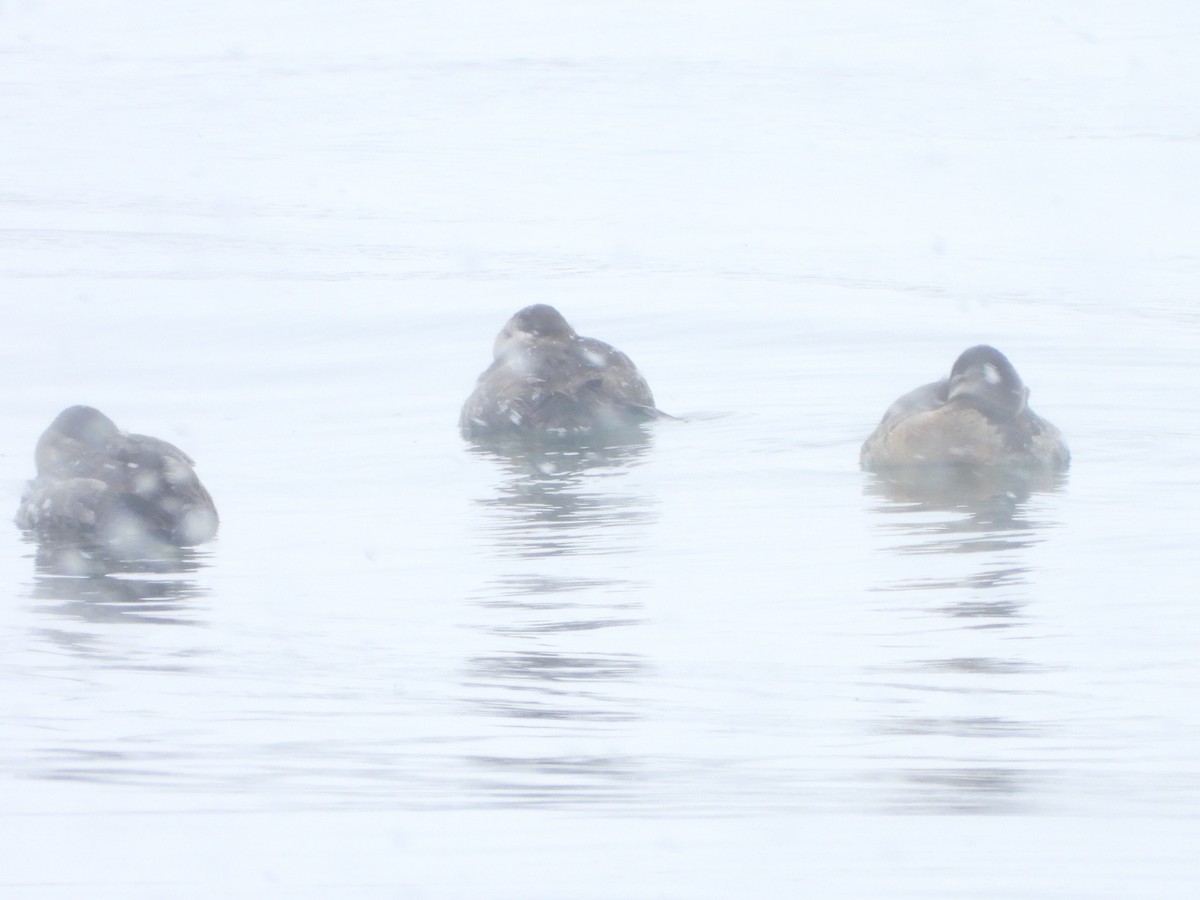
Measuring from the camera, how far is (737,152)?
29.5 m

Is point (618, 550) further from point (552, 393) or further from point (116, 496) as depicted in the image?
point (552, 393)

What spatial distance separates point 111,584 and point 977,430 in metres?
4.56

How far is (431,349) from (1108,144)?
1583 centimetres

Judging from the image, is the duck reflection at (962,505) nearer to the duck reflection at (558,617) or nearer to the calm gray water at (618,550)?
the calm gray water at (618,550)

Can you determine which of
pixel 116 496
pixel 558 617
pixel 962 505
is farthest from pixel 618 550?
pixel 116 496

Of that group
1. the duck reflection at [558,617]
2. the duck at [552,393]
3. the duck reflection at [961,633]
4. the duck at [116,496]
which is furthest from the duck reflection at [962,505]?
the duck at [116,496]

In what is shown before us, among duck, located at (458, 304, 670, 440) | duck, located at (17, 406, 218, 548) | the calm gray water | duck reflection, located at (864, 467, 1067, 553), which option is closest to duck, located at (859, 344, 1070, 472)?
duck reflection, located at (864, 467, 1067, 553)

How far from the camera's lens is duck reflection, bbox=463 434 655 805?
620 centimetres

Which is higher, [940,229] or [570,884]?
[940,229]

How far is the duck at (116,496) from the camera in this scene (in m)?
9.73

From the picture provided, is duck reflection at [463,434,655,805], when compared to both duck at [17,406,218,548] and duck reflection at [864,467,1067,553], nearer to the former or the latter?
duck reflection at [864,467,1067,553]

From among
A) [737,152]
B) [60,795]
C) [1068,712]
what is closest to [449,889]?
[60,795]

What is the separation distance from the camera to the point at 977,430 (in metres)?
11.0

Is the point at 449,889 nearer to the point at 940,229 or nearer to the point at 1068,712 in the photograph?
the point at 1068,712
